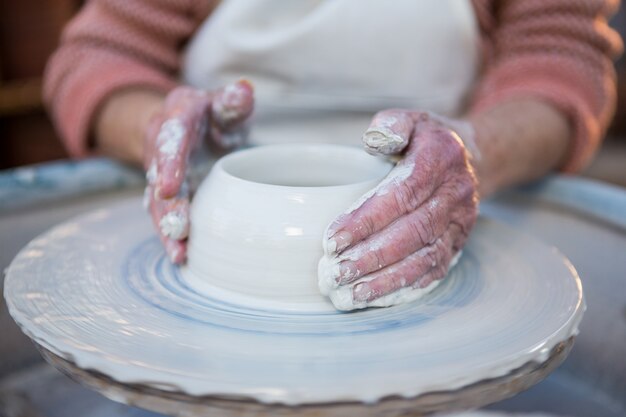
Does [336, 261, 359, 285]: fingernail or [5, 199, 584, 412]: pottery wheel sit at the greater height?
[336, 261, 359, 285]: fingernail

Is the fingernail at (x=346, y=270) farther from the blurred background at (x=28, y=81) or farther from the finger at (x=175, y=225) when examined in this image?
the blurred background at (x=28, y=81)

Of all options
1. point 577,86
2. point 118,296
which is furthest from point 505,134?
point 118,296

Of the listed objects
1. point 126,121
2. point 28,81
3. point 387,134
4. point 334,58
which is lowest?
point 28,81

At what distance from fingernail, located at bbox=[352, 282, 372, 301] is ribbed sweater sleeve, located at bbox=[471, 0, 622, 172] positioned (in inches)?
29.4

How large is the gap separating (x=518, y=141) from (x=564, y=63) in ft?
0.81

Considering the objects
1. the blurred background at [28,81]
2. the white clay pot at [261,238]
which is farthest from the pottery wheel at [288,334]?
the blurred background at [28,81]

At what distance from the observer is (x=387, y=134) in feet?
2.33

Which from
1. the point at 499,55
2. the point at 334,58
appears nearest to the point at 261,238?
the point at 334,58

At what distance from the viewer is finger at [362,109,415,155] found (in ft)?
2.33

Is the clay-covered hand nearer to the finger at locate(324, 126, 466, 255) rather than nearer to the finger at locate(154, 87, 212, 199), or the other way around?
the finger at locate(324, 126, 466, 255)

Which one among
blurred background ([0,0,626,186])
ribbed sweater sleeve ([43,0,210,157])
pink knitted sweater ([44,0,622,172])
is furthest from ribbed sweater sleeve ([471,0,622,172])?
blurred background ([0,0,626,186])

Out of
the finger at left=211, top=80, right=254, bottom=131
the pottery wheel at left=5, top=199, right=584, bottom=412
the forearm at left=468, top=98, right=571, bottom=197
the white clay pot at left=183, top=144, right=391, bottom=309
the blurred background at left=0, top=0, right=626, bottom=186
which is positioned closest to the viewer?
the pottery wheel at left=5, top=199, right=584, bottom=412

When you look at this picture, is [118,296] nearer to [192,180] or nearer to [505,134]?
[192,180]

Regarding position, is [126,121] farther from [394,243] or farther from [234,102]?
[394,243]
